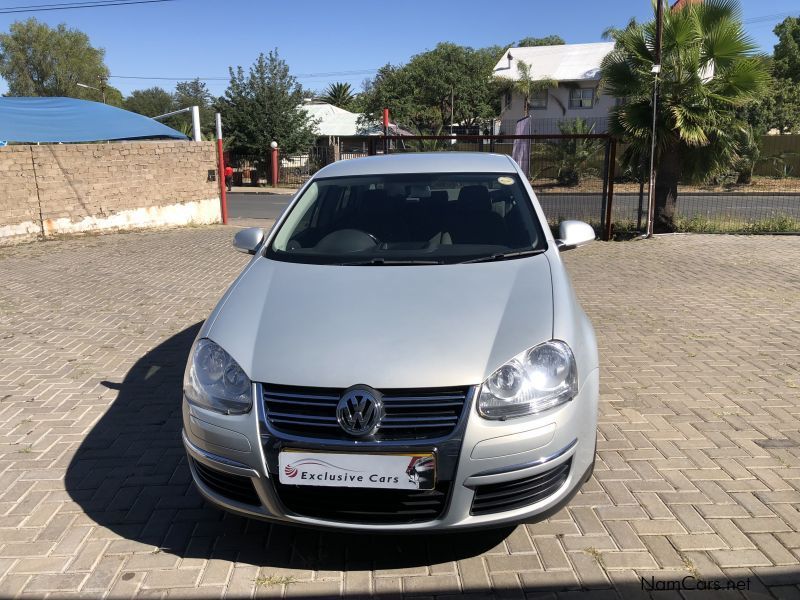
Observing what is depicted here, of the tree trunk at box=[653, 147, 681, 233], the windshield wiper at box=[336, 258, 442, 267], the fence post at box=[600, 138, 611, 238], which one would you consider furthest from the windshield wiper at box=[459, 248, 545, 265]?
the tree trunk at box=[653, 147, 681, 233]

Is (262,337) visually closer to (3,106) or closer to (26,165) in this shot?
(26,165)

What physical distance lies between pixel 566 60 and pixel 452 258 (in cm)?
4273

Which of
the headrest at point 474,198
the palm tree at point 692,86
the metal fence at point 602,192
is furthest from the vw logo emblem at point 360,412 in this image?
the palm tree at point 692,86

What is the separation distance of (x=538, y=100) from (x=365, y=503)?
140 ft

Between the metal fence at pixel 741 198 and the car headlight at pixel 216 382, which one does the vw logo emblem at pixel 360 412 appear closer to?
the car headlight at pixel 216 382

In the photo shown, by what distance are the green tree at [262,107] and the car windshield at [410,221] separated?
29.5 metres

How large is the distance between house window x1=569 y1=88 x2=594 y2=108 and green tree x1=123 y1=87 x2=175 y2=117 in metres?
41.0

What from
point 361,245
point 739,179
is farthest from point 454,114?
point 361,245

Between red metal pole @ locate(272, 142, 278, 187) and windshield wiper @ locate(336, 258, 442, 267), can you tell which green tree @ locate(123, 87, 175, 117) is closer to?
red metal pole @ locate(272, 142, 278, 187)

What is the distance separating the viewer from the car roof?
4434 millimetres

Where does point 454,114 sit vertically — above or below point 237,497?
above

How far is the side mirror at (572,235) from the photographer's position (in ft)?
14.0

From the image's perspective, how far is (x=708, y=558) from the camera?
284 centimetres

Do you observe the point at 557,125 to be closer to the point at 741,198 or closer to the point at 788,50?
the point at 741,198
